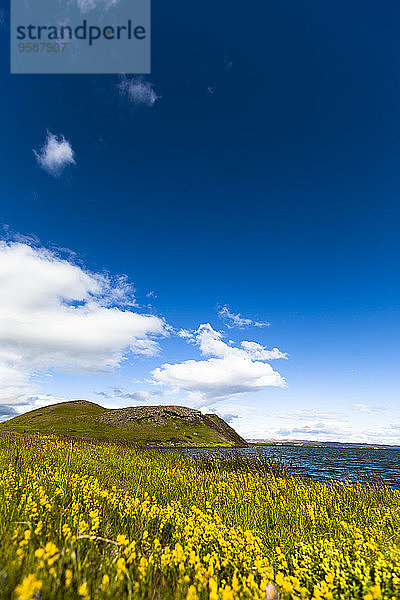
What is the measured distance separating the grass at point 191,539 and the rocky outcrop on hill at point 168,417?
9586 centimetres

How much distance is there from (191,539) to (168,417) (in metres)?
112

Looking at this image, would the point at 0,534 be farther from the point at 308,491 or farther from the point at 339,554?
the point at 308,491

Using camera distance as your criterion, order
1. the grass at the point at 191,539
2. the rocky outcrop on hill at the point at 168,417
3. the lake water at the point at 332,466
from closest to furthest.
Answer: the grass at the point at 191,539 → the lake water at the point at 332,466 → the rocky outcrop on hill at the point at 168,417

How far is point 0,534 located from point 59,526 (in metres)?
1.57

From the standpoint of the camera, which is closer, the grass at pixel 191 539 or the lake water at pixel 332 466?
the grass at pixel 191 539

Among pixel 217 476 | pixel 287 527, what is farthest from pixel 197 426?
pixel 287 527

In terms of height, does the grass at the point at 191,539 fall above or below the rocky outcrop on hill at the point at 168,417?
above

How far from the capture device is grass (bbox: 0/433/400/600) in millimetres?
3953

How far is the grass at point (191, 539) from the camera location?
3.95m

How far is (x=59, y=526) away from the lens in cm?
605

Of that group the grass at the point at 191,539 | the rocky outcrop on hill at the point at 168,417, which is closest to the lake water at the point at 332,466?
the grass at the point at 191,539

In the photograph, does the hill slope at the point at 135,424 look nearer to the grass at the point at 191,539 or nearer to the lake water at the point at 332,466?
the lake water at the point at 332,466

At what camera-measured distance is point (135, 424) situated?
3917 inches

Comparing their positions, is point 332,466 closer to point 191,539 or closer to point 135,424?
point 191,539
